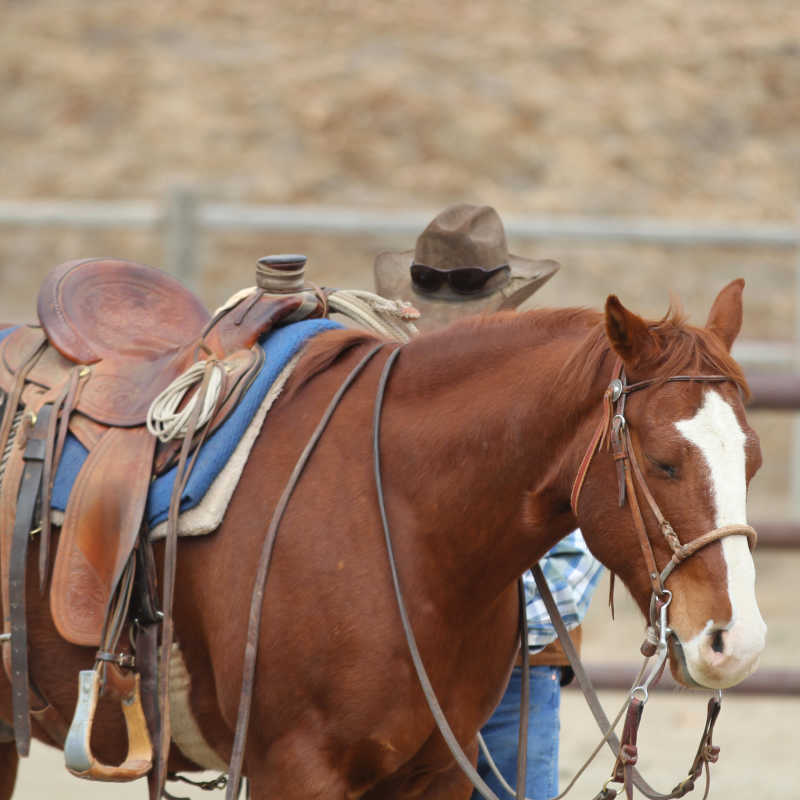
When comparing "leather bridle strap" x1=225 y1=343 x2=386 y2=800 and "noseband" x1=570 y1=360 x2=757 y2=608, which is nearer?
"noseband" x1=570 y1=360 x2=757 y2=608

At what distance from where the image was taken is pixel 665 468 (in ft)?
6.95

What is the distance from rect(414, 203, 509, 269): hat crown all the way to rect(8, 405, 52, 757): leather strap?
3.24 ft

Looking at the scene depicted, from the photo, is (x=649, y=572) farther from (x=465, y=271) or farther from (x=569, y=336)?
(x=465, y=271)

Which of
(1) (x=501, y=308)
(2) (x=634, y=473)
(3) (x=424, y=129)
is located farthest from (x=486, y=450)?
(3) (x=424, y=129)

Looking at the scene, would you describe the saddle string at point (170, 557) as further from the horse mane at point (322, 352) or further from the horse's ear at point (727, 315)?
the horse's ear at point (727, 315)

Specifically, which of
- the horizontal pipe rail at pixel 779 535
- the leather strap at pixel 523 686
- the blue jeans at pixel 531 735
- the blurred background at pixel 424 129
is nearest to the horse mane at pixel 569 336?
the leather strap at pixel 523 686

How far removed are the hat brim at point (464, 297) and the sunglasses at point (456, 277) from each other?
26mm

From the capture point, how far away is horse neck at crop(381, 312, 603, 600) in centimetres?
232

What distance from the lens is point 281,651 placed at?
93.1 inches

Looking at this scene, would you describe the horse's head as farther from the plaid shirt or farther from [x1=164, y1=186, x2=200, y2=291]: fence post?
[x1=164, y1=186, x2=200, y2=291]: fence post

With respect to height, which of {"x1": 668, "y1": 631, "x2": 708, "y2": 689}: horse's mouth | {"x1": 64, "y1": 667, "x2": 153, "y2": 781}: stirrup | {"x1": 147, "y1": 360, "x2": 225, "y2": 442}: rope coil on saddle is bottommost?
{"x1": 64, "y1": 667, "x2": 153, "y2": 781}: stirrup

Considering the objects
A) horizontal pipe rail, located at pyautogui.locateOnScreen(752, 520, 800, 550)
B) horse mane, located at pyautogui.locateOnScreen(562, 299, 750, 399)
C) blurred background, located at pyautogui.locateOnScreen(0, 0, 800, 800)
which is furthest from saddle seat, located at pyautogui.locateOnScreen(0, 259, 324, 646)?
blurred background, located at pyautogui.locateOnScreen(0, 0, 800, 800)

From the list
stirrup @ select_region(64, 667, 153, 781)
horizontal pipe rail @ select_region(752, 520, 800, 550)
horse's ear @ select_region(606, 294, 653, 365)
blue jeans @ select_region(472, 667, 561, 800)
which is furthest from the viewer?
horizontal pipe rail @ select_region(752, 520, 800, 550)

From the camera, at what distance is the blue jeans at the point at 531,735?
2.93 metres
